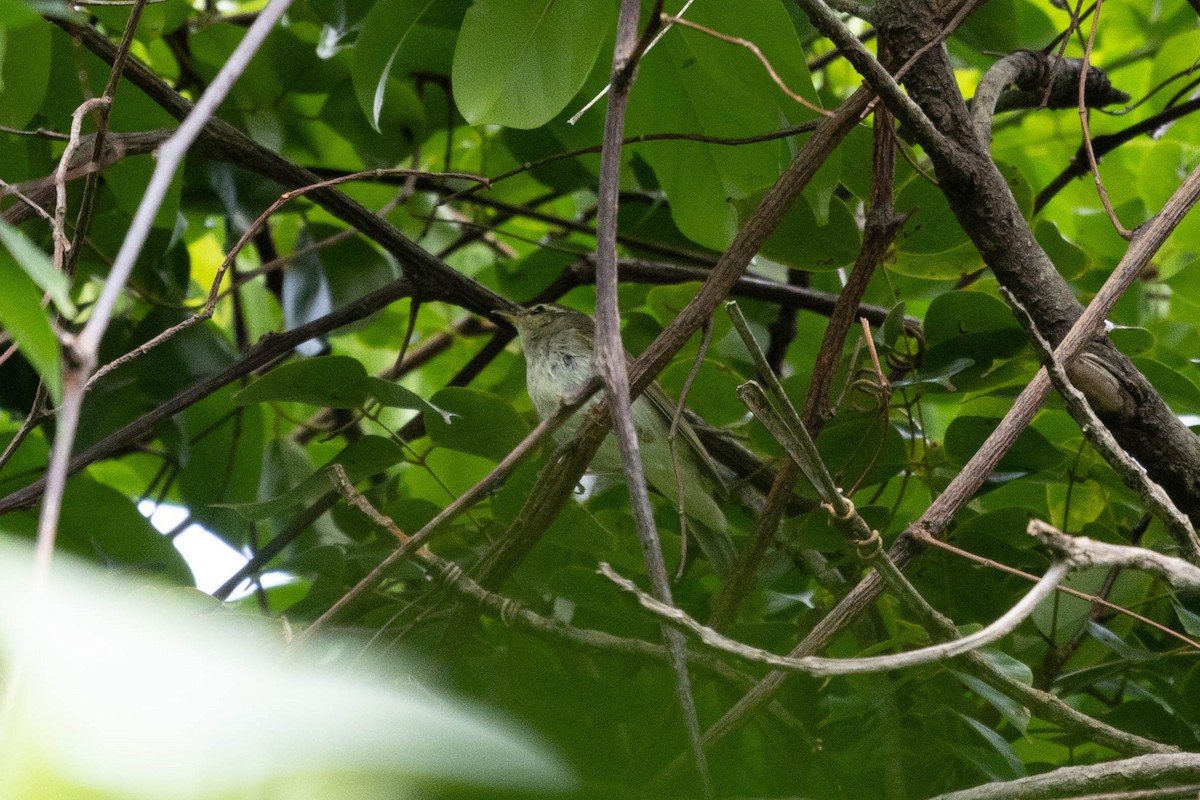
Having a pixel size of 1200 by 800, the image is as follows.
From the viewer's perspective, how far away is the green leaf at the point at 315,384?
57.8 inches

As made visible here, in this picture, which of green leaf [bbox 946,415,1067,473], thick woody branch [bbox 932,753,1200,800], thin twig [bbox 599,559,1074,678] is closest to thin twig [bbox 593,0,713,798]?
thin twig [bbox 599,559,1074,678]

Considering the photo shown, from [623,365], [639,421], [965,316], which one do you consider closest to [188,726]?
[623,365]

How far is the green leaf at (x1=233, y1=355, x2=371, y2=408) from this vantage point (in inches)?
57.8

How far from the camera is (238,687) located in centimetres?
50

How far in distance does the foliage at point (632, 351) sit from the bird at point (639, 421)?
6 cm

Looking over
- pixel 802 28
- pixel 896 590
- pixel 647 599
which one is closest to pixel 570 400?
pixel 647 599

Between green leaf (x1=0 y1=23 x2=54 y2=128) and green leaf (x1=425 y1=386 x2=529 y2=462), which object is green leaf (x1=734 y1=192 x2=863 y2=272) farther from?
green leaf (x1=0 y1=23 x2=54 y2=128)

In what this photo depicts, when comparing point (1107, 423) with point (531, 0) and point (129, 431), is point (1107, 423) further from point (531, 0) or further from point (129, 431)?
point (129, 431)

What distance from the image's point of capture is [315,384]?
4.98 ft

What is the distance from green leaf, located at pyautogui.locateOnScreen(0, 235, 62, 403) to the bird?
49.1 inches

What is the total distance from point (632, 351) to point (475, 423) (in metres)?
0.67

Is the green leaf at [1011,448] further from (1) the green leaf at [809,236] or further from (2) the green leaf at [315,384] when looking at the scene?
(2) the green leaf at [315,384]

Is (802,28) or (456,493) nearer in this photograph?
(456,493)

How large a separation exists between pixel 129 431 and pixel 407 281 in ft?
1.66
